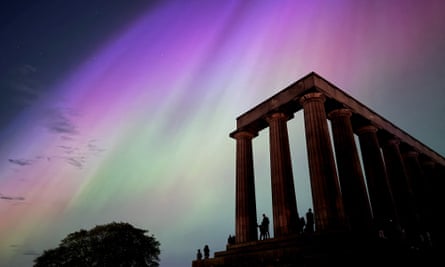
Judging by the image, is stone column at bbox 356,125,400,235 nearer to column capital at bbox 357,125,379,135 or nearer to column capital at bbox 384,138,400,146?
column capital at bbox 357,125,379,135

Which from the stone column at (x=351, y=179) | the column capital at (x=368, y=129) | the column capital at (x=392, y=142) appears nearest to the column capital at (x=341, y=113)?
the stone column at (x=351, y=179)

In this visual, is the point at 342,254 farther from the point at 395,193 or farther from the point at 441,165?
the point at 441,165

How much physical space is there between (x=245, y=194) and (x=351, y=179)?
10337mm

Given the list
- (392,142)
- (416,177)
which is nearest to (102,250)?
(392,142)

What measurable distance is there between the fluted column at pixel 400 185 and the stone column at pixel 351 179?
9875 millimetres

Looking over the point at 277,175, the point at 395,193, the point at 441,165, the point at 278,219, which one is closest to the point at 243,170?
the point at 277,175

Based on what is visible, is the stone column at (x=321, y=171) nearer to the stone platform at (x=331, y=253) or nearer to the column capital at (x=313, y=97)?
the column capital at (x=313, y=97)

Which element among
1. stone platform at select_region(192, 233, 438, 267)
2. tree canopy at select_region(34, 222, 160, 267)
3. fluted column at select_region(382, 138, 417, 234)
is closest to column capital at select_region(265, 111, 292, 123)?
stone platform at select_region(192, 233, 438, 267)

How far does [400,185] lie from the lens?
31.1 metres

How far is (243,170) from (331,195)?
1092 cm

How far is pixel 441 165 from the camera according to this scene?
40438 mm

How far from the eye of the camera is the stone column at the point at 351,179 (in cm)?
2342

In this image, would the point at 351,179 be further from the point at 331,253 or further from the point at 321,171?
the point at 331,253

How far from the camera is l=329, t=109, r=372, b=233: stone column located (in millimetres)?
23422
